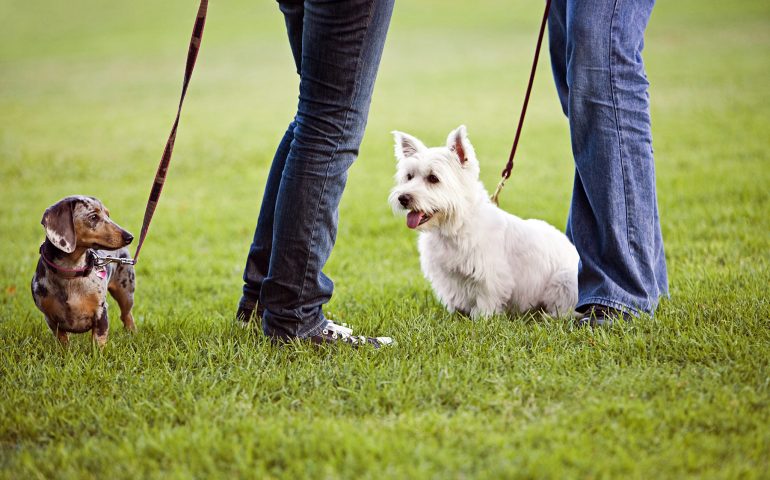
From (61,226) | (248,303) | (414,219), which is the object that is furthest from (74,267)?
(414,219)

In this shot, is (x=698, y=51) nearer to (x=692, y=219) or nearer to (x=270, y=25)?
(x=692, y=219)

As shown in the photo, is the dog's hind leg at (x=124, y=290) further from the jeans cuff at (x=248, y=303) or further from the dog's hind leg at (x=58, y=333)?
the jeans cuff at (x=248, y=303)

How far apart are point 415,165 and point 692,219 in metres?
3.23

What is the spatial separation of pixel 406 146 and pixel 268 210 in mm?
1046

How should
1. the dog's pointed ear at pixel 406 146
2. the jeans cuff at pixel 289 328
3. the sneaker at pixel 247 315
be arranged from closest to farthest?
the jeans cuff at pixel 289 328
the sneaker at pixel 247 315
the dog's pointed ear at pixel 406 146

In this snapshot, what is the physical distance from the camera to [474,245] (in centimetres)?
423

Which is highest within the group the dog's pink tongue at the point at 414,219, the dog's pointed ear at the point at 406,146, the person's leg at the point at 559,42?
the person's leg at the point at 559,42

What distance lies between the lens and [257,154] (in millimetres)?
11109

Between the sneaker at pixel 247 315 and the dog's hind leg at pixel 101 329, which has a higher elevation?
the sneaker at pixel 247 315

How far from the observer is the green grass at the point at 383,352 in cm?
253

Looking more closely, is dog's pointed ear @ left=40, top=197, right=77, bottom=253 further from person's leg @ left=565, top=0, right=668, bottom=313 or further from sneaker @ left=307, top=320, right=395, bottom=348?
person's leg @ left=565, top=0, right=668, bottom=313

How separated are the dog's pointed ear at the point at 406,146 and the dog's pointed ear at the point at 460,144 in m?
0.20

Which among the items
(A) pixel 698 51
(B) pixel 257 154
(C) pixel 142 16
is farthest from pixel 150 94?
(C) pixel 142 16

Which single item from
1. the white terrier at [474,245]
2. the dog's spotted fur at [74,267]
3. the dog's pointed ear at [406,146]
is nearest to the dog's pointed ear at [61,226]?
the dog's spotted fur at [74,267]
